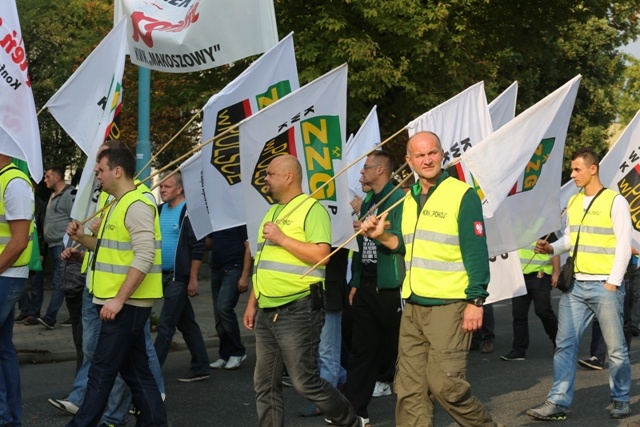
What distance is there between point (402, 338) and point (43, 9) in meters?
20.9

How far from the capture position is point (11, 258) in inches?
264

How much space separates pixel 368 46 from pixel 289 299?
14.0 metres

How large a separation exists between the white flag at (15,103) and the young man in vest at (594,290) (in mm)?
3821

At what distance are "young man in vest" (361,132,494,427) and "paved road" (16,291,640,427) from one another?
1.76 metres

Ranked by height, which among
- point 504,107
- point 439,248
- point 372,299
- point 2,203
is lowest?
point 372,299

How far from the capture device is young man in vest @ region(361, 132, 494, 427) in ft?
20.2

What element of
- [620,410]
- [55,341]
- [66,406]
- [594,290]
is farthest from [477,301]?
[55,341]

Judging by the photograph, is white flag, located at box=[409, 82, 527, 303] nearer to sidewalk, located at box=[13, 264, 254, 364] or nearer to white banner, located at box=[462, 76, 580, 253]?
white banner, located at box=[462, 76, 580, 253]

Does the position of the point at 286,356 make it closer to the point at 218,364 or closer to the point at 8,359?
the point at 8,359

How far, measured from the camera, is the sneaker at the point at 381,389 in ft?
30.1

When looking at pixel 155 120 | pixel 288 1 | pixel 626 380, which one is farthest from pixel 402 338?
pixel 155 120

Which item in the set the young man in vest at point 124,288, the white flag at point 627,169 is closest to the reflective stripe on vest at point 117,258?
the young man in vest at point 124,288

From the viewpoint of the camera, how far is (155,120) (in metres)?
28.9

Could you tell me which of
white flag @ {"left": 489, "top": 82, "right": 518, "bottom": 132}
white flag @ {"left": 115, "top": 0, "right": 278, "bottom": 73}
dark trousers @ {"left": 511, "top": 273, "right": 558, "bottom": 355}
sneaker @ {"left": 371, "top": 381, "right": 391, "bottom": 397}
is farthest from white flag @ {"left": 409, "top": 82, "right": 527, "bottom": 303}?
dark trousers @ {"left": 511, "top": 273, "right": 558, "bottom": 355}
